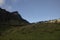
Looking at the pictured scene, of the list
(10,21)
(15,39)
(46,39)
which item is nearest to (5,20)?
(10,21)

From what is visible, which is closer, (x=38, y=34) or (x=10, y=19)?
(x=38, y=34)

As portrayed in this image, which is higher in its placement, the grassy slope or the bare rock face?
the bare rock face

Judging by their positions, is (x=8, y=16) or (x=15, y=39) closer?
(x=15, y=39)

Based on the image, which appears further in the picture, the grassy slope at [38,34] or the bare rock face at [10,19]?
the bare rock face at [10,19]

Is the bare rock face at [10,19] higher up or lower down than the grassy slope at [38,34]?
higher up

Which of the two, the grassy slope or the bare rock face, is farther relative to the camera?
the bare rock face

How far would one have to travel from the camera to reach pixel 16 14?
97000mm

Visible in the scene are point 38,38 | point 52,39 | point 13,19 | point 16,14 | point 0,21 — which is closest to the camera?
point 52,39

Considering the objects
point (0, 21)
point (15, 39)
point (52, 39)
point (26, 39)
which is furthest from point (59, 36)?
point (0, 21)

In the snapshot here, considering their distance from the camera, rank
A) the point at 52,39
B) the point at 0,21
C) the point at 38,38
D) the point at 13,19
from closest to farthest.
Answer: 1. the point at 52,39
2. the point at 38,38
3. the point at 0,21
4. the point at 13,19

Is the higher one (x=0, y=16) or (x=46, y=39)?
(x=0, y=16)

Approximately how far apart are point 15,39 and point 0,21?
158 ft

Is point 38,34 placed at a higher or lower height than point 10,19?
lower

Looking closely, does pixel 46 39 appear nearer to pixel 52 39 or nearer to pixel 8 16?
pixel 52 39
